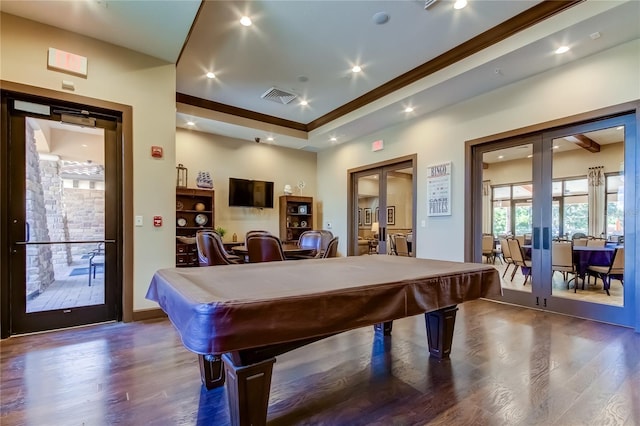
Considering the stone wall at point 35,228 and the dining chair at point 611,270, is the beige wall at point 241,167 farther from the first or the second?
the dining chair at point 611,270

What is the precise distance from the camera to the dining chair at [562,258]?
161 inches

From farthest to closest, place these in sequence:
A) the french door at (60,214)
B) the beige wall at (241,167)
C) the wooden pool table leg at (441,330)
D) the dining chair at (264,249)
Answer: the beige wall at (241,167), the dining chair at (264,249), the french door at (60,214), the wooden pool table leg at (441,330)

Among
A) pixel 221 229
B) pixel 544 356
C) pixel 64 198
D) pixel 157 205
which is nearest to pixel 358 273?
pixel 544 356

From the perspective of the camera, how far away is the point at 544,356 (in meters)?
2.61

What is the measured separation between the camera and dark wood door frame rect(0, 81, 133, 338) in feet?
10.0

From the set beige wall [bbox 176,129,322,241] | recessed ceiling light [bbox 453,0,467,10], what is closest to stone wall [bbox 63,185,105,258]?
beige wall [bbox 176,129,322,241]

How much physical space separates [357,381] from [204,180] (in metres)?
5.48

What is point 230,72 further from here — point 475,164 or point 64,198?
point 475,164

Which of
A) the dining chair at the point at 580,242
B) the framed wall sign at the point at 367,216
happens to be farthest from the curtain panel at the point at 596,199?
the framed wall sign at the point at 367,216

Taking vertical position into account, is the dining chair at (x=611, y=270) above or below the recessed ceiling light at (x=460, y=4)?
below

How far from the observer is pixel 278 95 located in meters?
5.42

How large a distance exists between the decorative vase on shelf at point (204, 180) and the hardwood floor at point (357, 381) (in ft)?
12.4

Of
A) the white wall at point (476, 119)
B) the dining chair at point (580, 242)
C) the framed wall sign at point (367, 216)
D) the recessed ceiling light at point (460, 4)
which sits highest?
the recessed ceiling light at point (460, 4)

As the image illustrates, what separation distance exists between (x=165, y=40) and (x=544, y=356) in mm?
4986
